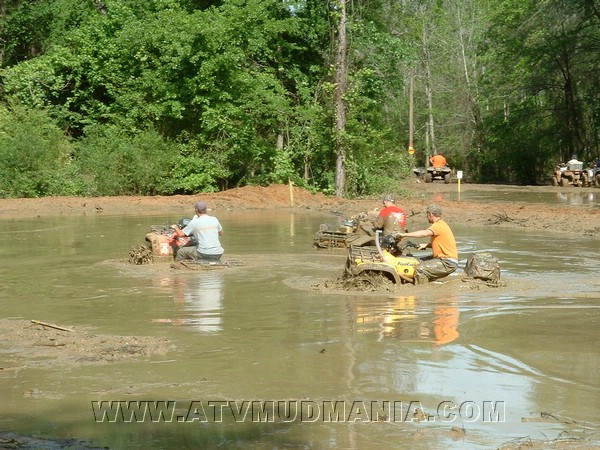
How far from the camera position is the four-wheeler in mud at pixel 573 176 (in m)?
49.5

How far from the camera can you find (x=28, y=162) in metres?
36.3

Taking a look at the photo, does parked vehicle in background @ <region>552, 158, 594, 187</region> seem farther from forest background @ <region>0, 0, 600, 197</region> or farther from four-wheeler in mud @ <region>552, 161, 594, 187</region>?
forest background @ <region>0, 0, 600, 197</region>

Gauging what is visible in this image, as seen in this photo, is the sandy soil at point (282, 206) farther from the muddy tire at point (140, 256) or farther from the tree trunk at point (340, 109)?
the muddy tire at point (140, 256)

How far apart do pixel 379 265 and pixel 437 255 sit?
1110 millimetres

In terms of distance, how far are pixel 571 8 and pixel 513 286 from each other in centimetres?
4058

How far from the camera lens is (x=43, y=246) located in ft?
75.5

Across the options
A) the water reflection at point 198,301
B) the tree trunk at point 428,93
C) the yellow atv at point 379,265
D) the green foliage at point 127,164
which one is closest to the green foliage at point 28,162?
the green foliage at point 127,164

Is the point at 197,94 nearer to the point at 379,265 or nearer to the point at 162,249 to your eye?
the point at 162,249

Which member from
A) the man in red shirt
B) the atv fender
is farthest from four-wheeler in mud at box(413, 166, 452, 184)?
the atv fender

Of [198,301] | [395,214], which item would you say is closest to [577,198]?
[395,214]

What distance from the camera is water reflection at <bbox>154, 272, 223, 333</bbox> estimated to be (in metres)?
13.0

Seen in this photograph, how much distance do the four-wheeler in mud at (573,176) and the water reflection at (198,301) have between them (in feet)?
116

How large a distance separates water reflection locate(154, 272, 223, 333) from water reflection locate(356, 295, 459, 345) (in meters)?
1.99

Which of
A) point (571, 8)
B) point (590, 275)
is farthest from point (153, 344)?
point (571, 8)
